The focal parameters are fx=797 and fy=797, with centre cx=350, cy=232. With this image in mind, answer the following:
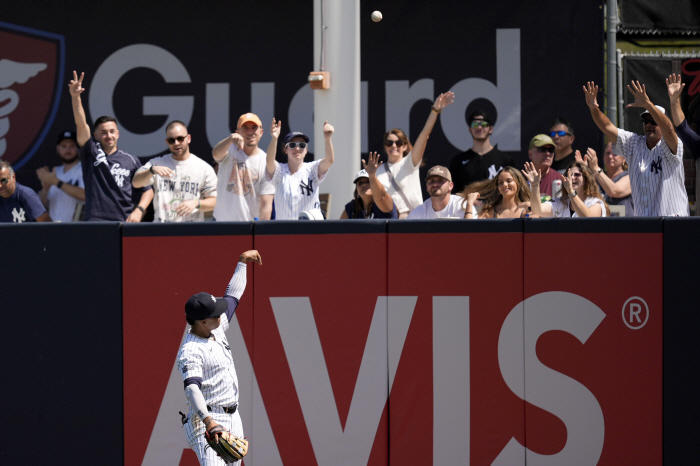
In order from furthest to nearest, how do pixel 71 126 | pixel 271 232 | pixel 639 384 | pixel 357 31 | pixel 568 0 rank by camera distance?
pixel 71 126
pixel 568 0
pixel 357 31
pixel 271 232
pixel 639 384

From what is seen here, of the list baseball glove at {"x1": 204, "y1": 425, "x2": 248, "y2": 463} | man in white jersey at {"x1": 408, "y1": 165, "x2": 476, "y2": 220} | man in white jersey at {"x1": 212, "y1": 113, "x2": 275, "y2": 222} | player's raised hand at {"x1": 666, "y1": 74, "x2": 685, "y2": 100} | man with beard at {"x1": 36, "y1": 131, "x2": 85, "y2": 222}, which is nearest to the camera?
baseball glove at {"x1": 204, "y1": 425, "x2": 248, "y2": 463}

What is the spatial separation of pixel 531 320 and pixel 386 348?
45.0 inches

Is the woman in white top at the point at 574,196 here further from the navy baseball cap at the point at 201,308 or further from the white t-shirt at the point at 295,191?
the navy baseball cap at the point at 201,308

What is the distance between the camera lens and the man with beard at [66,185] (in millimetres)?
9062

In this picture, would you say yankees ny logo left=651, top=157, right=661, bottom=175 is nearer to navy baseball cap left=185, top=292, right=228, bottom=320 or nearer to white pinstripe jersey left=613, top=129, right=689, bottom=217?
white pinstripe jersey left=613, top=129, right=689, bottom=217

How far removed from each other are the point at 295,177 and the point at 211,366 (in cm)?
262

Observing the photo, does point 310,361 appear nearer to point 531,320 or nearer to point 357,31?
point 531,320

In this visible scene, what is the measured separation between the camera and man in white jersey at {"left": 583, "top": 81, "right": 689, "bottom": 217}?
21.9 feet

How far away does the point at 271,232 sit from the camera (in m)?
6.42

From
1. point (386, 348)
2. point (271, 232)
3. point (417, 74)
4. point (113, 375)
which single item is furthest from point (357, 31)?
point (113, 375)

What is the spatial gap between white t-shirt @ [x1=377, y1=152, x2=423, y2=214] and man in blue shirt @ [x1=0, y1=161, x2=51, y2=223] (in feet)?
11.2

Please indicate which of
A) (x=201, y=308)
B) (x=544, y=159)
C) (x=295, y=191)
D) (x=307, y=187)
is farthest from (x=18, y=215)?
(x=544, y=159)

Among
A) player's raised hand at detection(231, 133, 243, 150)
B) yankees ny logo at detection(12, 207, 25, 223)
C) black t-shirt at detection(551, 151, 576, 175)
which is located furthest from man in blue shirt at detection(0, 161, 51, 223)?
black t-shirt at detection(551, 151, 576, 175)

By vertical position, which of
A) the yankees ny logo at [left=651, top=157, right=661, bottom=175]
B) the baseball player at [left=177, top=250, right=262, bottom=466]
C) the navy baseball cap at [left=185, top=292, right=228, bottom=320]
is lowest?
the baseball player at [left=177, top=250, right=262, bottom=466]
